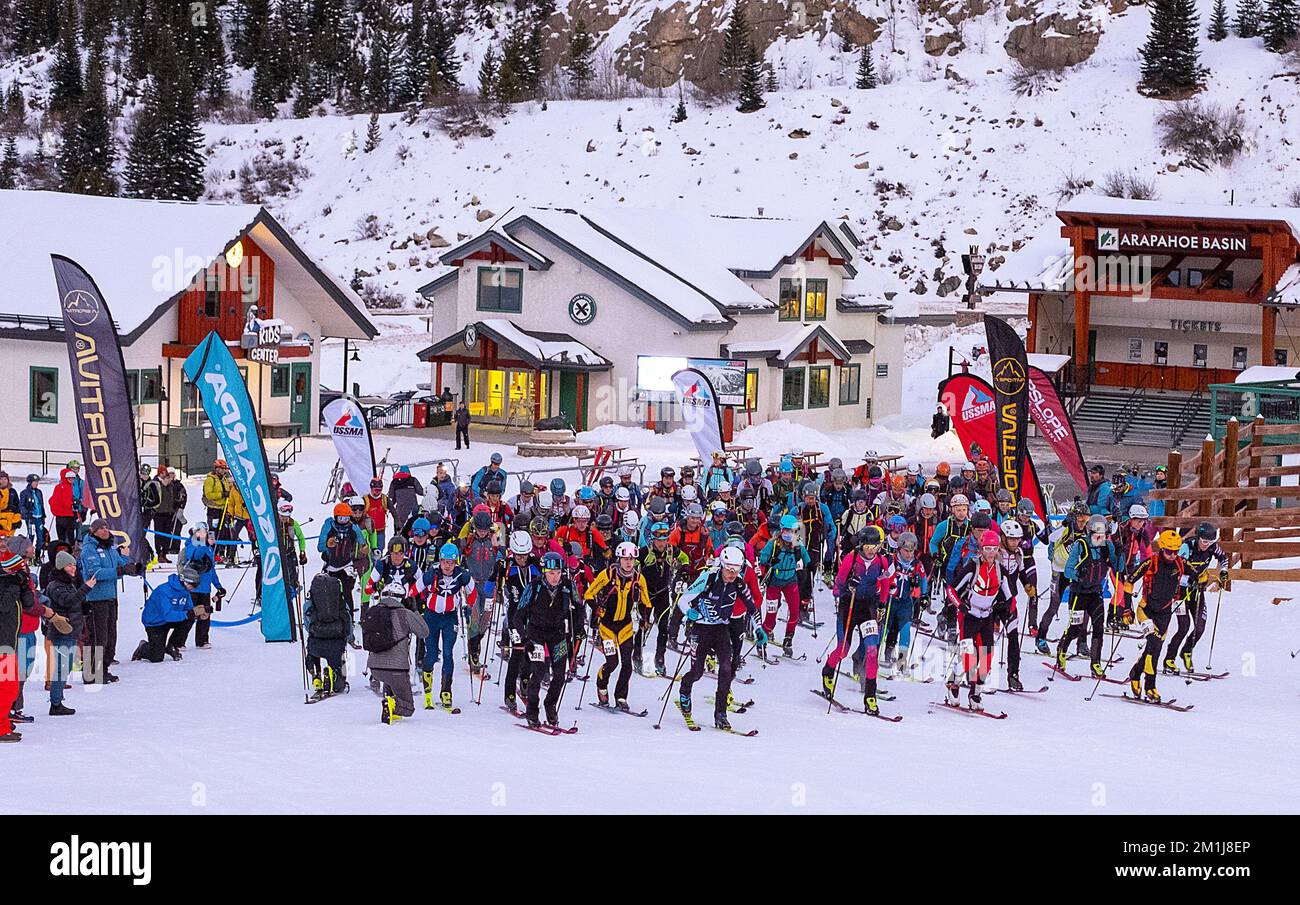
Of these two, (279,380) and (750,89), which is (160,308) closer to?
(279,380)

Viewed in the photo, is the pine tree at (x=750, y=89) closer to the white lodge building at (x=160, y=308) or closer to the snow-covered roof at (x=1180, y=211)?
the snow-covered roof at (x=1180, y=211)

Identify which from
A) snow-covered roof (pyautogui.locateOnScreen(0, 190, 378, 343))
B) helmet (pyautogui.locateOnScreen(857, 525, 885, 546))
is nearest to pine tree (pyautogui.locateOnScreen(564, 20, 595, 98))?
snow-covered roof (pyautogui.locateOnScreen(0, 190, 378, 343))

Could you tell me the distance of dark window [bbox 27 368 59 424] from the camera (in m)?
36.5

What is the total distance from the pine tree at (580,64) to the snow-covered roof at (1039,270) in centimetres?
4802

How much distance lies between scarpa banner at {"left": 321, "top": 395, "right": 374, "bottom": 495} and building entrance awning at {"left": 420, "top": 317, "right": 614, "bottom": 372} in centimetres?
1926

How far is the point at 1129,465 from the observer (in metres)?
40.2

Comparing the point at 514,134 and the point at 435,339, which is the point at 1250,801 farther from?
the point at 514,134

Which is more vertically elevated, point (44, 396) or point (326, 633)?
point (44, 396)

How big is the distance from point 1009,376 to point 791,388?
20.7m

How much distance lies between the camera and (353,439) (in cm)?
2512

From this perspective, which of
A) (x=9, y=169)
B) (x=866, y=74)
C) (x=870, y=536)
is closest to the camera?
(x=870, y=536)

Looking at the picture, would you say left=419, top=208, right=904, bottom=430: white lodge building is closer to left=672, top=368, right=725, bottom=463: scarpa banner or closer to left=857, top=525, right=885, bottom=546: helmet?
left=672, top=368, right=725, bottom=463: scarpa banner

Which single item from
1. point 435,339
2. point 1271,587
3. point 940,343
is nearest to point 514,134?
point 940,343

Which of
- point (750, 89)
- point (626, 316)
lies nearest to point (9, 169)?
point (750, 89)
